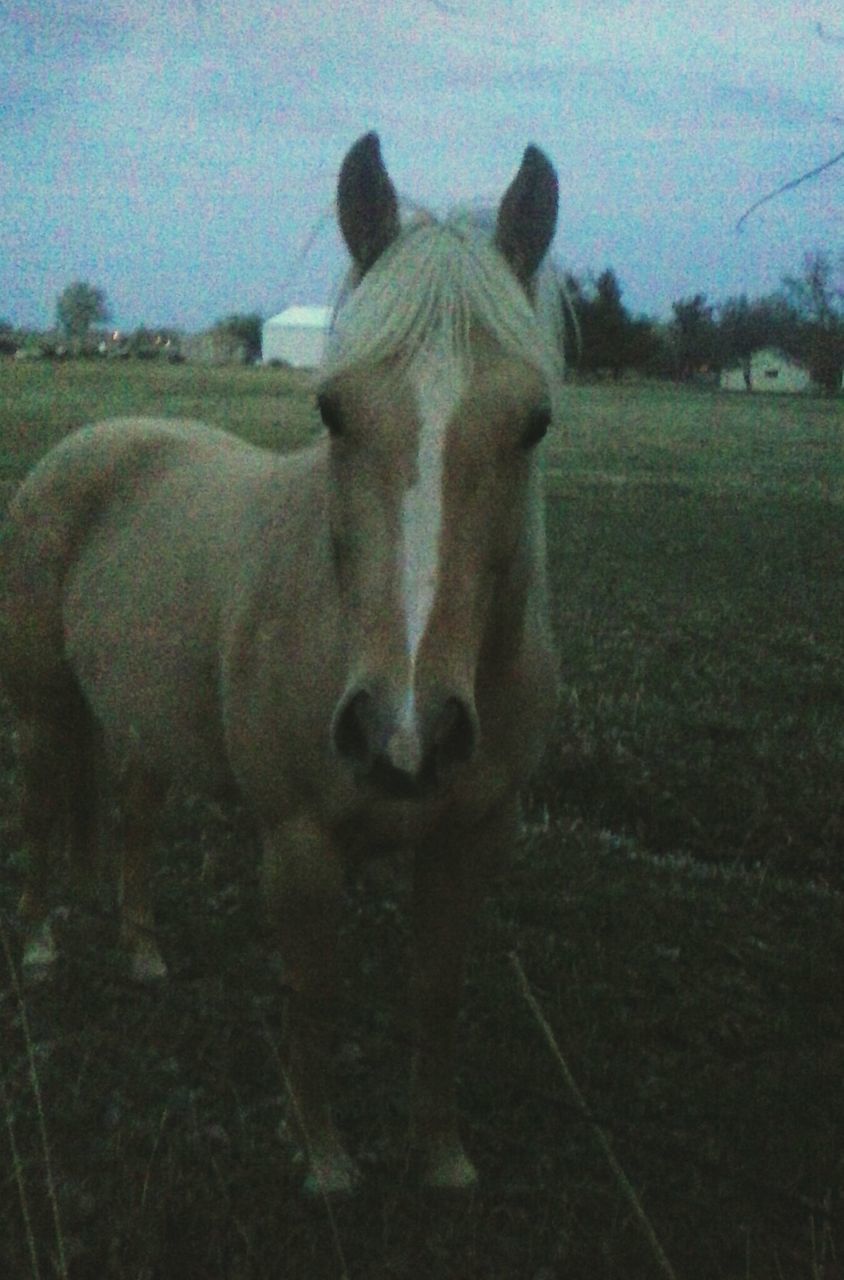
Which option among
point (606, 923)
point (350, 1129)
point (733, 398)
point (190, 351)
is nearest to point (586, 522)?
point (190, 351)

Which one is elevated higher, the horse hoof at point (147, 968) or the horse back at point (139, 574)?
the horse back at point (139, 574)

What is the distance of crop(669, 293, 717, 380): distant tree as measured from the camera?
23.3m

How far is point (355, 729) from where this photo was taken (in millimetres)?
2617

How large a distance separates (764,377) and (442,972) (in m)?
44.8

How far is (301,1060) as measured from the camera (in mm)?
3498

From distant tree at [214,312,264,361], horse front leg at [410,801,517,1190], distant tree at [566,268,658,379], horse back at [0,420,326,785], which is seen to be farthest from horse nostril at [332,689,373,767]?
distant tree at [566,268,658,379]

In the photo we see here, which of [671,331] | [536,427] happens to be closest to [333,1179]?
[536,427]

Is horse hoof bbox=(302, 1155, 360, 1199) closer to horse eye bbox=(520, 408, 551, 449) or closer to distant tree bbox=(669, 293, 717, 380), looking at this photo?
horse eye bbox=(520, 408, 551, 449)

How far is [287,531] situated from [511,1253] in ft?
5.76

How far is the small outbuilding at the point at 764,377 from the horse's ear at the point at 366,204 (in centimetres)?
3716

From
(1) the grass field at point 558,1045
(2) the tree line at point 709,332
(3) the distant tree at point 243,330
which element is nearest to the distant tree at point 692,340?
(2) the tree line at point 709,332

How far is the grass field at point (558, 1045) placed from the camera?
10.1ft

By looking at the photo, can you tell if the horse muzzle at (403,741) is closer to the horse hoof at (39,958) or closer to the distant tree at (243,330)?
the horse hoof at (39,958)

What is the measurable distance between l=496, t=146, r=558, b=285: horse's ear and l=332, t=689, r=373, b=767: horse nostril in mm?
1076
